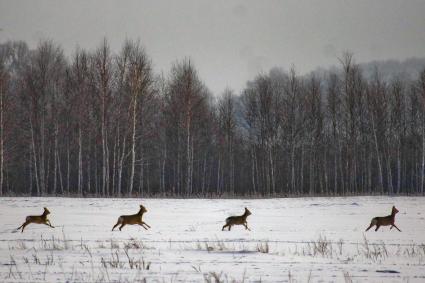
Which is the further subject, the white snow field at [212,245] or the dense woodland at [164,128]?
the dense woodland at [164,128]

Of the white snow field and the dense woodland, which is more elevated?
the dense woodland

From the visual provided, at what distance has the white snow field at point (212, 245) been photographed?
723cm

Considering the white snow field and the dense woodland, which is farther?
the dense woodland

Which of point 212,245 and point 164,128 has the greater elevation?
point 164,128

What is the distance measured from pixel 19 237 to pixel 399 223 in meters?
13.3

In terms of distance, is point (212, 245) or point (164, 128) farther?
point (164, 128)

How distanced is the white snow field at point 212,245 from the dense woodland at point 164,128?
13054 millimetres

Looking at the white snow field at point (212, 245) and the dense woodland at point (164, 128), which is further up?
the dense woodland at point (164, 128)

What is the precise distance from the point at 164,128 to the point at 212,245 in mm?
40165

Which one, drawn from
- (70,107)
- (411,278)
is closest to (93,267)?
(411,278)

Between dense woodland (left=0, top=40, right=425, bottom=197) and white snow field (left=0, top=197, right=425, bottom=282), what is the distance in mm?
13054

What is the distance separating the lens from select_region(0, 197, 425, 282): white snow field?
7234mm

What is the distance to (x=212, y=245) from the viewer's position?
1148cm

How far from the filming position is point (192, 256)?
9.27 meters
